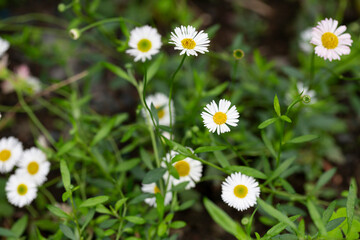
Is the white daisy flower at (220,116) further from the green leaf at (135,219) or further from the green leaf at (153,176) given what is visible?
the green leaf at (135,219)

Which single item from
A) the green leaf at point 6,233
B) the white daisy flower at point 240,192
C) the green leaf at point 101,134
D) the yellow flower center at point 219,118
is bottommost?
the green leaf at point 6,233

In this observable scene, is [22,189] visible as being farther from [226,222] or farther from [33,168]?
[226,222]

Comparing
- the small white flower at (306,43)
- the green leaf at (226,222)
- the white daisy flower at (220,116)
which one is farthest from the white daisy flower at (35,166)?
the small white flower at (306,43)

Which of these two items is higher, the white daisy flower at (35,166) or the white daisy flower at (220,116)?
the white daisy flower at (220,116)

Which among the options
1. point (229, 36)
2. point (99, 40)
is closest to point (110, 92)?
point (99, 40)

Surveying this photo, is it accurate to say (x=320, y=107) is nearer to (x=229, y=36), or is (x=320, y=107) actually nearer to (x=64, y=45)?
(x=229, y=36)

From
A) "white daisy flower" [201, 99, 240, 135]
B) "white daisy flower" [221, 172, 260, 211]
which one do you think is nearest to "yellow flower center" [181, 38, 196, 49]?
"white daisy flower" [201, 99, 240, 135]
